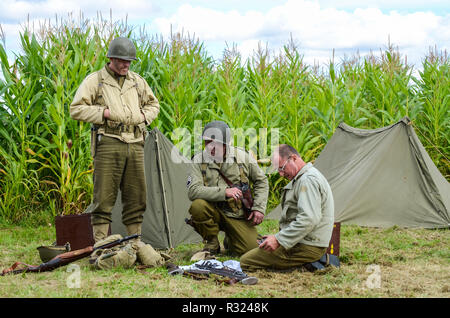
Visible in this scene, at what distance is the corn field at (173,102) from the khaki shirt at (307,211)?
2.86 metres

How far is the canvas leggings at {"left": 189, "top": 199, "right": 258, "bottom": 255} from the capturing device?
4.88 m

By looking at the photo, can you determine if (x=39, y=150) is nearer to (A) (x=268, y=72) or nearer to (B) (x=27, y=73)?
(B) (x=27, y=73)

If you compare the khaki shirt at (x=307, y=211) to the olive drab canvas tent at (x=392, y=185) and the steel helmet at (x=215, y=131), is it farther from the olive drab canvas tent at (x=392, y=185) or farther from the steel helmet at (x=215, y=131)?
the olive drab canvas tent at (x=392, y=185)

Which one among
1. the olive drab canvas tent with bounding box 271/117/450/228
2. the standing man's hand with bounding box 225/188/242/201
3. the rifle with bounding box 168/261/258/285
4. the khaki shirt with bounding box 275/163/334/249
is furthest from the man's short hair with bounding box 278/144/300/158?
the olive drab canvas tent with bounding box 271/117/450/228

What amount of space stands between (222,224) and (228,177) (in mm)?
455

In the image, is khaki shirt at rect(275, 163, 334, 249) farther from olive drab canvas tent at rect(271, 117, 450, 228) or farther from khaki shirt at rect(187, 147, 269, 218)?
olive drab canvas tent at rect(271, 117, 450, 228)

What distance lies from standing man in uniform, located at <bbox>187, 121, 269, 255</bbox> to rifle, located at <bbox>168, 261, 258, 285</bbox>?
0.71 metres

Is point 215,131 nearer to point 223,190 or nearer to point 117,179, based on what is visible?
point 223,190

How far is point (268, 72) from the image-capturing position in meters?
8.67

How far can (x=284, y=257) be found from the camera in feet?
13.8

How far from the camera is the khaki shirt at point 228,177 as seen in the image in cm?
491

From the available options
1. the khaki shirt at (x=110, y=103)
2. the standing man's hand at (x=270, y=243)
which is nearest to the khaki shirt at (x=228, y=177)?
the khaki shirt at (x=110, y=103)

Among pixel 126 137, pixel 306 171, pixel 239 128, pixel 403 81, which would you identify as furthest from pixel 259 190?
pixel 403 81

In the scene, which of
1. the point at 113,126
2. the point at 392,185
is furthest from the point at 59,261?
the point at 392,185
